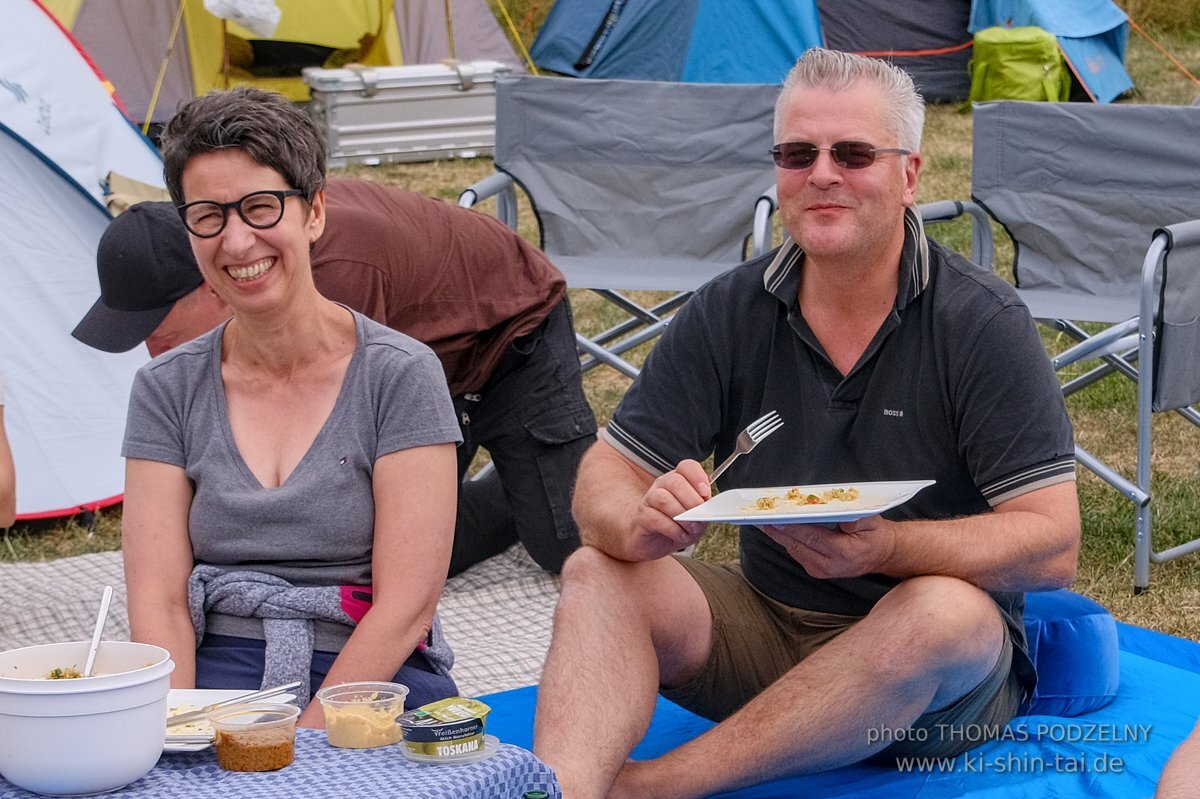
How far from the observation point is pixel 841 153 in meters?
2.43

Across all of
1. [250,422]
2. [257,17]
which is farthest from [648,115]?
[257,17]

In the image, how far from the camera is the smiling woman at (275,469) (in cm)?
217

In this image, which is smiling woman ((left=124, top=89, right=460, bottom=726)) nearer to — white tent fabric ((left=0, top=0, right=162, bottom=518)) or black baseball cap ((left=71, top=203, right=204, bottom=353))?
black baseball cap ((left=71, top=203, right=204, bottom=353))

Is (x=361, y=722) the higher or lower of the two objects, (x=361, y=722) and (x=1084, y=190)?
the higher

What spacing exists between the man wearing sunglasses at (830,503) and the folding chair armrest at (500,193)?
205 centimetres

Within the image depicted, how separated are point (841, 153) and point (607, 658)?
87 cm

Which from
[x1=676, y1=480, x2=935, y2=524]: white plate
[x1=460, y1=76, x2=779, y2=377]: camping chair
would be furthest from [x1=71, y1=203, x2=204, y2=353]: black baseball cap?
[x1=460, y1=76, x2=779, y2=377]: camping chair

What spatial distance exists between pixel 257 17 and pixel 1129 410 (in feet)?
15.8

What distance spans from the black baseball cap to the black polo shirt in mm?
875

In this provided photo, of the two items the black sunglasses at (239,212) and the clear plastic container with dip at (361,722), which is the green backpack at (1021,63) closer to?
the black sunglasses at (239,212)

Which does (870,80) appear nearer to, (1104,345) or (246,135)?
(246,135)

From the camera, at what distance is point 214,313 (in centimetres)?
292

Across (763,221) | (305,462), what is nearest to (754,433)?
(305,462)

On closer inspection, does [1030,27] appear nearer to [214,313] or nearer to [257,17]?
[257,17]
